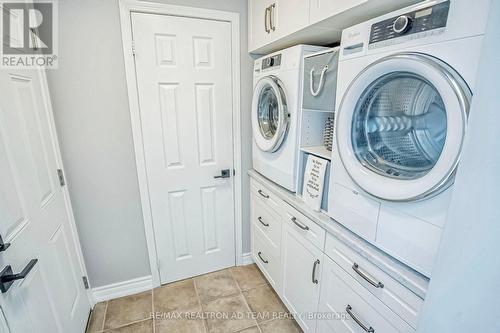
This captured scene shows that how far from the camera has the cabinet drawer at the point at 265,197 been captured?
168 centimetres

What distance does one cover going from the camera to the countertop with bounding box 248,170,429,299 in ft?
2.63

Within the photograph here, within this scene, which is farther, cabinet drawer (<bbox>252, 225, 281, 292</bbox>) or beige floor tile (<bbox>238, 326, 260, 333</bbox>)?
cabinet drawer (<bbox>252, 225, 281, 292</bbox>)

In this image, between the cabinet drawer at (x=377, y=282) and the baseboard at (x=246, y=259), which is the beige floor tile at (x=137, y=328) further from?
the cabinet drawer at (x=377, y=282)

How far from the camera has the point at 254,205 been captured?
2078mm

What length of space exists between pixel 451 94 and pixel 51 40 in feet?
6.50

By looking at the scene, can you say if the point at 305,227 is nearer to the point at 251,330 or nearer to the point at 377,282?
the point at 377,282

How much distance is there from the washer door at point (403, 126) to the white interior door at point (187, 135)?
44.0 inches

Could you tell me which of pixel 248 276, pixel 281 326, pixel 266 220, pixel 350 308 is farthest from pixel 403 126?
pixel 248 276

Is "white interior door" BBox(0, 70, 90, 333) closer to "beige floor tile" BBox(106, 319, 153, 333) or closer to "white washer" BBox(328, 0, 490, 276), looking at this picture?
Answer: "beige floor tile" BBox(106, 319, 153, 333)

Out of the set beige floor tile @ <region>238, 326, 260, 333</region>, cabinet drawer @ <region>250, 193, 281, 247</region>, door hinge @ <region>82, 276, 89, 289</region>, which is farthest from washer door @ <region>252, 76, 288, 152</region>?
door hinge @ <region>82, 276, 89, 289</region>

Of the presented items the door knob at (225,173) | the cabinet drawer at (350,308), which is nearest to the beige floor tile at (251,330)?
the cabinet drawer at (350,308)

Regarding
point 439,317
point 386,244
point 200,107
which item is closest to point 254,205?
point 200,107

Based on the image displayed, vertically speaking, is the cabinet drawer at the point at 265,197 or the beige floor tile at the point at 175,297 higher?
the cabinet drawer at the point at 265,197

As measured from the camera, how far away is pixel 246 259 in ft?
7.55
